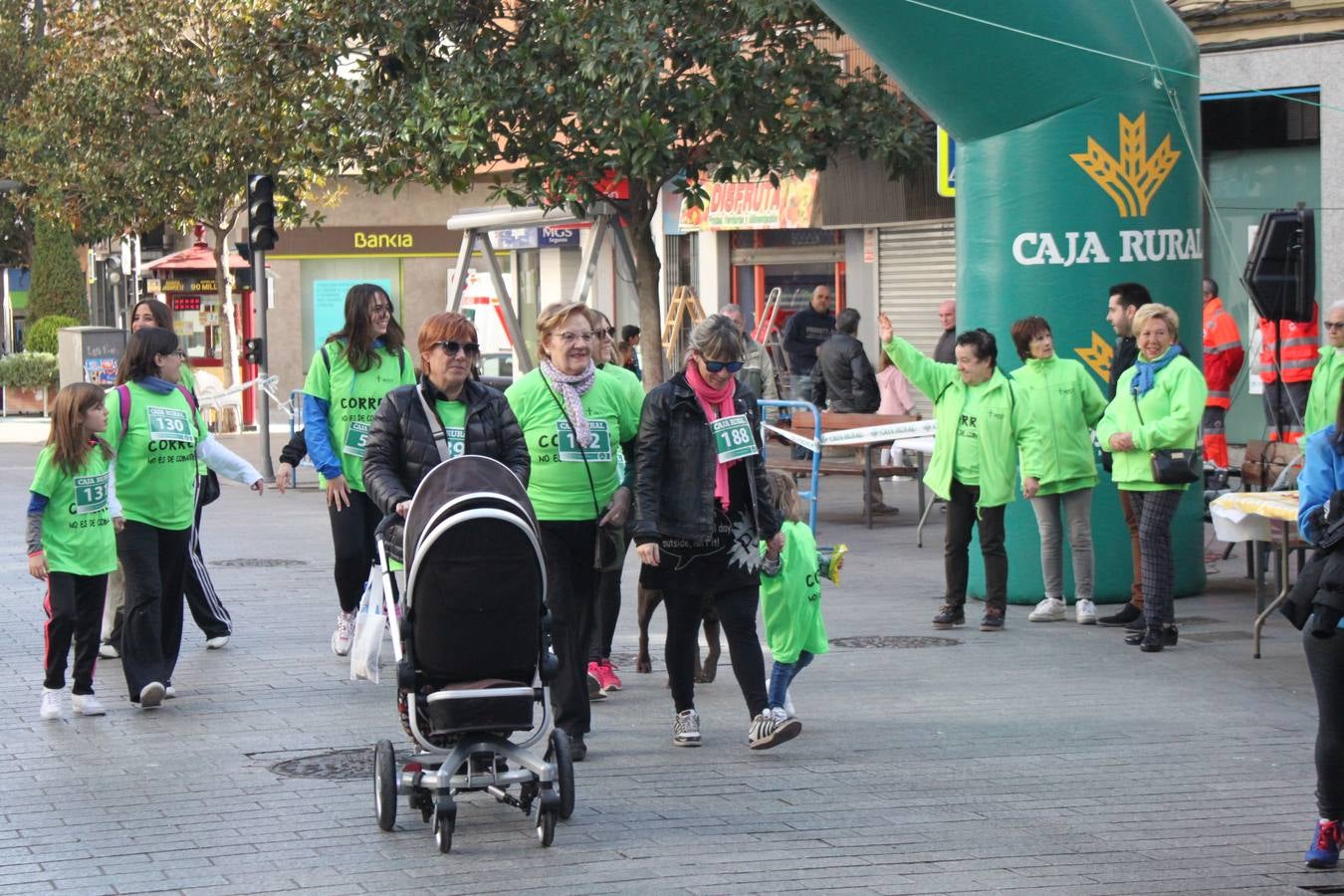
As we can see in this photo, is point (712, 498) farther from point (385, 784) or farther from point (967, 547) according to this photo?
point (967, 547)

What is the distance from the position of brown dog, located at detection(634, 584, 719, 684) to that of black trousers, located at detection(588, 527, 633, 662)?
1.03ft

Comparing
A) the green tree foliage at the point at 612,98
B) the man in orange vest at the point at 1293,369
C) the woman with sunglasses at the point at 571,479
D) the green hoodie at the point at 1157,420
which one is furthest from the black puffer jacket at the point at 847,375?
the woman with sunglasses at the point at 571,479

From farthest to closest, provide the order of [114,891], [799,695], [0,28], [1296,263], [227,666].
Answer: [0,28] → [1296,263] → [227,666] → [799,695] → [114,891]

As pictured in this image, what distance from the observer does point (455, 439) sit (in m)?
7.61

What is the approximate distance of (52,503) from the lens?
8.84 metres

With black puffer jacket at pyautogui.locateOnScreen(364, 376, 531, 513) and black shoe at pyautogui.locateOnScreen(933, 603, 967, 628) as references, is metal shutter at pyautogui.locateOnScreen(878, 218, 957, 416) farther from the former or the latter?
black puffer jacket at pyautogui.locateOnScreen(364, 376, 531, 513)

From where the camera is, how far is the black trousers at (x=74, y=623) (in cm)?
887

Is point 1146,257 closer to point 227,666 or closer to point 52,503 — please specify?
point 227,666

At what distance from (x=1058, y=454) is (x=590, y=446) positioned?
166 inches

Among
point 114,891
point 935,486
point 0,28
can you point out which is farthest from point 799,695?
point 0,28

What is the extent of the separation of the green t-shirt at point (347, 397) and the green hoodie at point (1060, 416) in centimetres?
367

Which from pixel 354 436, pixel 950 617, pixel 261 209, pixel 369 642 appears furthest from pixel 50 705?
pixel 261 209

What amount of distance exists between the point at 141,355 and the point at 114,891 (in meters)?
3.93

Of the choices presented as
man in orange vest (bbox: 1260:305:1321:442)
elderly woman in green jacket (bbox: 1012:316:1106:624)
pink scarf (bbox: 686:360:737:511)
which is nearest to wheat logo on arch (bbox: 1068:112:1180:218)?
elderly woman in green jacket (bbox: 1012:316:1106:624)
